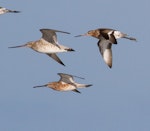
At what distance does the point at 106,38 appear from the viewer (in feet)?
103

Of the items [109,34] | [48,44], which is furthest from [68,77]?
[109,34]

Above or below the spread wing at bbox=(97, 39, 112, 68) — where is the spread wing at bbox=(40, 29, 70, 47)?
above

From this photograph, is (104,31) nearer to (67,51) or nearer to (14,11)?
(67,51)

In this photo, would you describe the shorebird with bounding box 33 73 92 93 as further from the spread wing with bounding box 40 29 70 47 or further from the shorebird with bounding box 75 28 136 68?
the spread wing with bounding box 40 29 70 47

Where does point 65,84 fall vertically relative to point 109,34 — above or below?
below

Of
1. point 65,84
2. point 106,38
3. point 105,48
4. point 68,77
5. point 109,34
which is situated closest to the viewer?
point 109,34

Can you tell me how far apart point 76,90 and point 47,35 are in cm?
367

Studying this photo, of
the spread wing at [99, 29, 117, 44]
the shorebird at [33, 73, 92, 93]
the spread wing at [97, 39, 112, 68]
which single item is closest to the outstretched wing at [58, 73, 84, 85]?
the shorebird at [33, 73, 92, 93]

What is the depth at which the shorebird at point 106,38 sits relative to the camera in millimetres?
31072

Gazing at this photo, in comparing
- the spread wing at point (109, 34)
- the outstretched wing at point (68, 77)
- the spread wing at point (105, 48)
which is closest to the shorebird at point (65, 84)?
the outstretched wing at point (68, 77)

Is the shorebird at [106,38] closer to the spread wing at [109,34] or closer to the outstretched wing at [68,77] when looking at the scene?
the spread wing at [109,34]

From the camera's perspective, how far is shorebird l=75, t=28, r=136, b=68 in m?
31.1

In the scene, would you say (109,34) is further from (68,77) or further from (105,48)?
(68,77)

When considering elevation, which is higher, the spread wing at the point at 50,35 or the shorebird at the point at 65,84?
the spread wing at the point at 50,35
